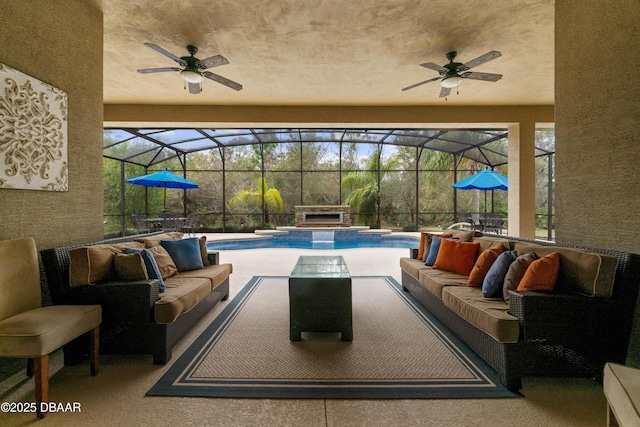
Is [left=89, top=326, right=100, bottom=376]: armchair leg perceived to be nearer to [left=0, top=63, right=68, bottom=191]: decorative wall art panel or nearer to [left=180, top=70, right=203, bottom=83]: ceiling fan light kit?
[left=0, top=63, right=68, bottom=191]: decorative wall art panel

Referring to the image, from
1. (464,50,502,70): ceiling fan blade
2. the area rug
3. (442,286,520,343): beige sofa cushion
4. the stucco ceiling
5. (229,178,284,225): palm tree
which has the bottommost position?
the area rug

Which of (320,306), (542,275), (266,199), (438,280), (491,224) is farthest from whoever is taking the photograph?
(266,199)

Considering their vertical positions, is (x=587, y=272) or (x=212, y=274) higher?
(x=587, y=272)

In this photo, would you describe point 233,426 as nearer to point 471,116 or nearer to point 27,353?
point 27,353

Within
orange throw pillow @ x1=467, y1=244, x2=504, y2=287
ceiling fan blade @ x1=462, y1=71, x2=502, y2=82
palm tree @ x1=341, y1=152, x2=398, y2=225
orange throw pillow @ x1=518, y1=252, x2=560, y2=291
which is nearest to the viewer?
orange throw pillow @ x1=518, y1=252, x2=560, y2=291

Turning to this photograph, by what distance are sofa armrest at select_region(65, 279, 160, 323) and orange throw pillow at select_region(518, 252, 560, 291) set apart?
109 inches

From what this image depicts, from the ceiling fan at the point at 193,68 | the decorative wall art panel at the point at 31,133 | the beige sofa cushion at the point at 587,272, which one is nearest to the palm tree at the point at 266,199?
the ceiling fan at the point at 193,68

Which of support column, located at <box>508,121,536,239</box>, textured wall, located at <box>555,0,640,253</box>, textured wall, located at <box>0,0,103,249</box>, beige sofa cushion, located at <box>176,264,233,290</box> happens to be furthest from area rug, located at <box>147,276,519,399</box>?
support column, located at <box>508,121,536,239</box>

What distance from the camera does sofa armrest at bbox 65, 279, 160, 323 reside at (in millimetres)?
2191

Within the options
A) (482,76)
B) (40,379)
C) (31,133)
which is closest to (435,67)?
(482,76)

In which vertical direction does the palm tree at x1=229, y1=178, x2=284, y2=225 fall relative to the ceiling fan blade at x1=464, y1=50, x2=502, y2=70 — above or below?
below

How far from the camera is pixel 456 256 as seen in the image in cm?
329

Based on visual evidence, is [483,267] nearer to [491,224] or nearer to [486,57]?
[486,57]

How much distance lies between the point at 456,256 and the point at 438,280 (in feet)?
1.71
